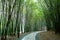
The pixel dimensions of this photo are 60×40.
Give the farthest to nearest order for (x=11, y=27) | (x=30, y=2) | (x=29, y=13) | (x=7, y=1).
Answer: (x=29, y=13) → (x=30, y=2) → (x=11, y=27) → (x=7, y=1)

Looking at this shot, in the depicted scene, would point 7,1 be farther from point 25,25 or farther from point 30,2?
point 25,25

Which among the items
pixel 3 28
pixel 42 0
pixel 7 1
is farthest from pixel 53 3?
pixel 3 28

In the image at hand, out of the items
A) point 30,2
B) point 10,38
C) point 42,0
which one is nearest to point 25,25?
point 30,2

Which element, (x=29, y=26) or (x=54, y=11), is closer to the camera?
(x=54, y=11)

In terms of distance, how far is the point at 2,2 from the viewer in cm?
818

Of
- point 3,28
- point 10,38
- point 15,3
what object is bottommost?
point 10,38

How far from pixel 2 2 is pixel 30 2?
405 centimetres

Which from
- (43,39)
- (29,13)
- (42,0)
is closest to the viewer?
(43,39)

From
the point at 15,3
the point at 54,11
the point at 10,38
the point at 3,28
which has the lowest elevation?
the point at 10,38

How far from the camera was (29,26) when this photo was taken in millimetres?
13102

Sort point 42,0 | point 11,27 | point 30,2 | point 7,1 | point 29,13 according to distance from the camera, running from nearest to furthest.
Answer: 1. point 7,1
2. point 11,27
3. point 42,0
4. point 30,2
5. point 29,13

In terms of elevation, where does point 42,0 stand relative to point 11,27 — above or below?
above

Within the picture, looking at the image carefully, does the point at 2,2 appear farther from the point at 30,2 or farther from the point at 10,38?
the point at 30,2

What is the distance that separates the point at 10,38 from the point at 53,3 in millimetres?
3116
